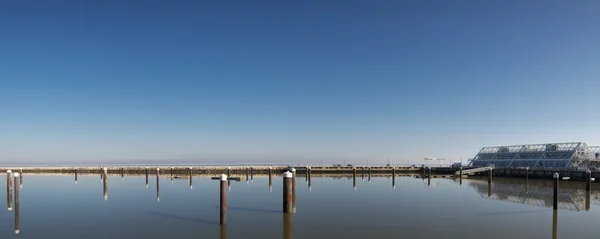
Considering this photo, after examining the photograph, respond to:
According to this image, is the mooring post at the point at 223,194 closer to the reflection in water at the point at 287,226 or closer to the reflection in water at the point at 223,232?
the reflection in water at the point at 223,232

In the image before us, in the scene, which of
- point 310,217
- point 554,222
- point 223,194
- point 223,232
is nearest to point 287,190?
point 223,194

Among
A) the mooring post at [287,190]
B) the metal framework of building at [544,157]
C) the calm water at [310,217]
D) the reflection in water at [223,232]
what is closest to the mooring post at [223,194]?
the reflection in water at [223,232]

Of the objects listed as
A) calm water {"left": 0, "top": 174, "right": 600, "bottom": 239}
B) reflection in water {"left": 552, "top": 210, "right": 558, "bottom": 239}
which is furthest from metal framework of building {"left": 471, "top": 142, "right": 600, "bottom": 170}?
reflection in water {"left": 552, "top": 210, "right": 558, "bottom": 239}

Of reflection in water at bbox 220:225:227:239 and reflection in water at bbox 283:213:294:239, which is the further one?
reflection in water at bbox 283:213:294:239

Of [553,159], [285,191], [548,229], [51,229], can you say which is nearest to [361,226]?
[285,191]

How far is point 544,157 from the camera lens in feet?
302

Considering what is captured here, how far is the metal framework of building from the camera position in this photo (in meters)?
83.5

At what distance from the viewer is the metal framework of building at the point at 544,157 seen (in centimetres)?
8350

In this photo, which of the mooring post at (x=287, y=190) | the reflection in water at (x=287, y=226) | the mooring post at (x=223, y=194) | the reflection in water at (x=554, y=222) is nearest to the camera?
the mooring post at (x=223, y=194)

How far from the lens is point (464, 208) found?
35969mm

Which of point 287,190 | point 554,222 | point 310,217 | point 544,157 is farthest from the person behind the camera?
point 544,157

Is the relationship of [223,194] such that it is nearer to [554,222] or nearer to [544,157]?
[554,222]

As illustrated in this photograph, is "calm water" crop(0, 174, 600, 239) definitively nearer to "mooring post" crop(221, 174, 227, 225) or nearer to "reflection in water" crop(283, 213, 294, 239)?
"reflection in water" crop(283, 213, 294, 239)

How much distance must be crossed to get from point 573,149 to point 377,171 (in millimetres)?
39598
